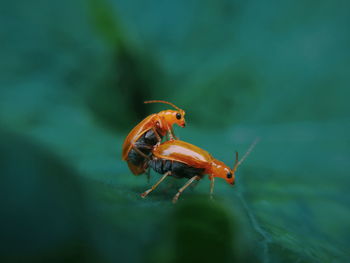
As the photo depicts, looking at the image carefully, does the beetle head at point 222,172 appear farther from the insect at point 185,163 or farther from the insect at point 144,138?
the insect at point 144,138

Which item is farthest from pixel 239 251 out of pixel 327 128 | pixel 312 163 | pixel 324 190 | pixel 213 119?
pixel 327 128

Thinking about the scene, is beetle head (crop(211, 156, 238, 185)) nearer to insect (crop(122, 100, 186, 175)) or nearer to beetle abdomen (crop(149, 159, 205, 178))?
beetle abdomen (crop(149, 159, 205, 178))

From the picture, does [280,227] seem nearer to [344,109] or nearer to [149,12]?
[344,109]

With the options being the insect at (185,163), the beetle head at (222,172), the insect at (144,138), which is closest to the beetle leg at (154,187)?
the insect at (185,163)

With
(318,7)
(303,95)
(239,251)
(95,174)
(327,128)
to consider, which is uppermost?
(318,7)

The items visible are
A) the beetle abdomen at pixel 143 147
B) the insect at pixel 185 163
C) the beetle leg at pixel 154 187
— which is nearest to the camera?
the beetle leg at pixel 154 187

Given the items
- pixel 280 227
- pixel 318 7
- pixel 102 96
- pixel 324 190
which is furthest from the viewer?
pixel 318 7

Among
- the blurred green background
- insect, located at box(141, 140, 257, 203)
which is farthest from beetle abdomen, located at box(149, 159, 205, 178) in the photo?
the blurred green background
